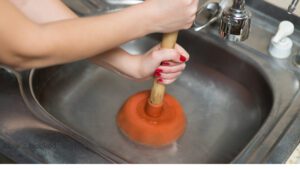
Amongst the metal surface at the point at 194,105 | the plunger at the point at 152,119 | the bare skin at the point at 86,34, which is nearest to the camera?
the bare skin at the point at 86,34

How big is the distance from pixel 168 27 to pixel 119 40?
0.27 ft

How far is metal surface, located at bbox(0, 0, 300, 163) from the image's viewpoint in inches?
29.8

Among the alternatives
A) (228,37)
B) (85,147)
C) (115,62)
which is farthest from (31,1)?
(228,37)

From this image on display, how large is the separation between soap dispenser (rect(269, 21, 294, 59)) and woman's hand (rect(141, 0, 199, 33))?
237mm

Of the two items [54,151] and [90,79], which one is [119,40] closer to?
[54,151]

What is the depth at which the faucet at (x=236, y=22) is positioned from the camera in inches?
35.8

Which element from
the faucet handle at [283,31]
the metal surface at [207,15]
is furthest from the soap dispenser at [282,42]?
the metal surface at [207,15]

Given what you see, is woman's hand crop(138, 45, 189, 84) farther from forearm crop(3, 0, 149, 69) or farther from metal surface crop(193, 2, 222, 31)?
metal surface crop(193, 2, 222, 31)

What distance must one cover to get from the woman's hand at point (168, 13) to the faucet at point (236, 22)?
179 millimetres

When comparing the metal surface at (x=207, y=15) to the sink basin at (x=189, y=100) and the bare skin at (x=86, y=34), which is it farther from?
the bare skin at (x=86, y=34)

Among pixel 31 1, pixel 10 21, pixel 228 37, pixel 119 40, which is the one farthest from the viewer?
pixel 228 37

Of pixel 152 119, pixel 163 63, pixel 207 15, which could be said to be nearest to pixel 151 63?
pixel 163 63

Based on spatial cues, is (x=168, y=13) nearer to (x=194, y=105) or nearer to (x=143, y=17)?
(x=143, y=17)

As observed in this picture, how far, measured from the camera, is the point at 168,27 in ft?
2.45
